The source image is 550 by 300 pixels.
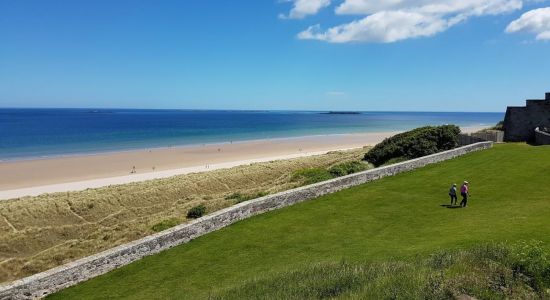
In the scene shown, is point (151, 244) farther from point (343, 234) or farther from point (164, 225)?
point (164, 225)

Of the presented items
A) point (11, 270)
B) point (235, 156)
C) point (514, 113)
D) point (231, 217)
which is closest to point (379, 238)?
point (231, 217)

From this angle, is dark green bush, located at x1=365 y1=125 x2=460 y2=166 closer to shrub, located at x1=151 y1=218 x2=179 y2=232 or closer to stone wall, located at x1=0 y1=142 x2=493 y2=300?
stone wall, located at x1=0 y1=142 x2=493 y2=300

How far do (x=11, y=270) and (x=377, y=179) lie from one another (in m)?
14.7

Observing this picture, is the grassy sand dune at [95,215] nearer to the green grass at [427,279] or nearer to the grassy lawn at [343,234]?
the grassy lawn at [343,234]

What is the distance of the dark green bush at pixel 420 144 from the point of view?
2584 centimetres

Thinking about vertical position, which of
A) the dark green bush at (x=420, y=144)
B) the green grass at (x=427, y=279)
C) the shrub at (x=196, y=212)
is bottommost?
the shrub at (x=196, y=212)

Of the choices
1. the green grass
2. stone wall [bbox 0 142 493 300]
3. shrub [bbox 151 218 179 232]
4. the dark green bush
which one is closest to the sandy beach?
shrub [bbox 151 218 179 232]

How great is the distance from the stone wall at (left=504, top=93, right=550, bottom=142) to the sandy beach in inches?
938

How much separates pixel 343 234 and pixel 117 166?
112ft

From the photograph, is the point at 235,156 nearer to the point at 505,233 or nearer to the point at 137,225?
the point at 137,225

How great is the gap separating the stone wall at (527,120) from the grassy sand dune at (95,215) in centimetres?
1610

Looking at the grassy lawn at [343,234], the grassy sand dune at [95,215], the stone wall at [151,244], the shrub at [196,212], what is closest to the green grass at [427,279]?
the grassy lawn at [343,234]

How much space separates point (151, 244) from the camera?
11758 mm

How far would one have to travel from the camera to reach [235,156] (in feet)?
165
